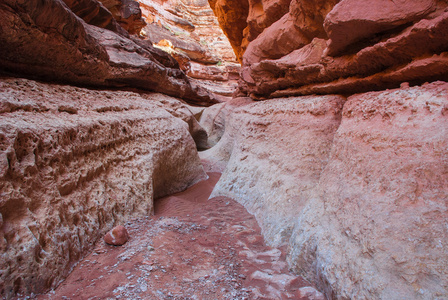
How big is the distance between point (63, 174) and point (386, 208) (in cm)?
246

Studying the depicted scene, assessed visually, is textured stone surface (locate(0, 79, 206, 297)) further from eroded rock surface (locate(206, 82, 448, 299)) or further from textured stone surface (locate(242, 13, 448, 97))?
textured stone surface (locate(242, 13, 448, 97))

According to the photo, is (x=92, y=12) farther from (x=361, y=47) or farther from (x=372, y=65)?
(x=372, y=65)

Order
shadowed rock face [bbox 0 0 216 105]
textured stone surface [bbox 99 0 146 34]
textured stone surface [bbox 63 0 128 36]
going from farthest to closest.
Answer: textured stone surface [bbox 99 0 146 34], textured stone surface [bbox 63 0 128 36], shadowed rock face [bbox 0 0 216 105]

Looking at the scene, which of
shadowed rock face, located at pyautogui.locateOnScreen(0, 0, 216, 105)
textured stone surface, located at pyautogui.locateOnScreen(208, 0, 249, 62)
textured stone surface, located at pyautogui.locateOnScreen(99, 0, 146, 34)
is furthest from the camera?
textured stone surface, located at pyautogui.locateOnScreen(99, 0, 146, 34)

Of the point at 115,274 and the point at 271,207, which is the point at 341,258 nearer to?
the point at 271,207

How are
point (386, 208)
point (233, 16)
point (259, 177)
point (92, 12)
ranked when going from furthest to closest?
point (233, 16) < point (92, 12) < point (259, 177) < point (386, 208)

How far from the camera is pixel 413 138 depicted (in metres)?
1.52

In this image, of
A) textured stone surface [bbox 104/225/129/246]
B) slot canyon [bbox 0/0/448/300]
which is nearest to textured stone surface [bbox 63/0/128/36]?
slot canyon [bbox 0/0/448/300]

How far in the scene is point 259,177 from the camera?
3252 mm

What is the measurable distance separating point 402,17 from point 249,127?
256 centimetres

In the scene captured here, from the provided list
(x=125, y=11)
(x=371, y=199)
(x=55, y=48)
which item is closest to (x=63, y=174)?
(x=55, y=48)

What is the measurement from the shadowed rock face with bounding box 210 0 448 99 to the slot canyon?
15 millimetres

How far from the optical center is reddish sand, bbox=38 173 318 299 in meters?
1.61

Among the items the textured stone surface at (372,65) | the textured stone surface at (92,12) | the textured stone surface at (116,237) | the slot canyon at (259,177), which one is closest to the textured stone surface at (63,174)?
the slot canyon at (259,177)
